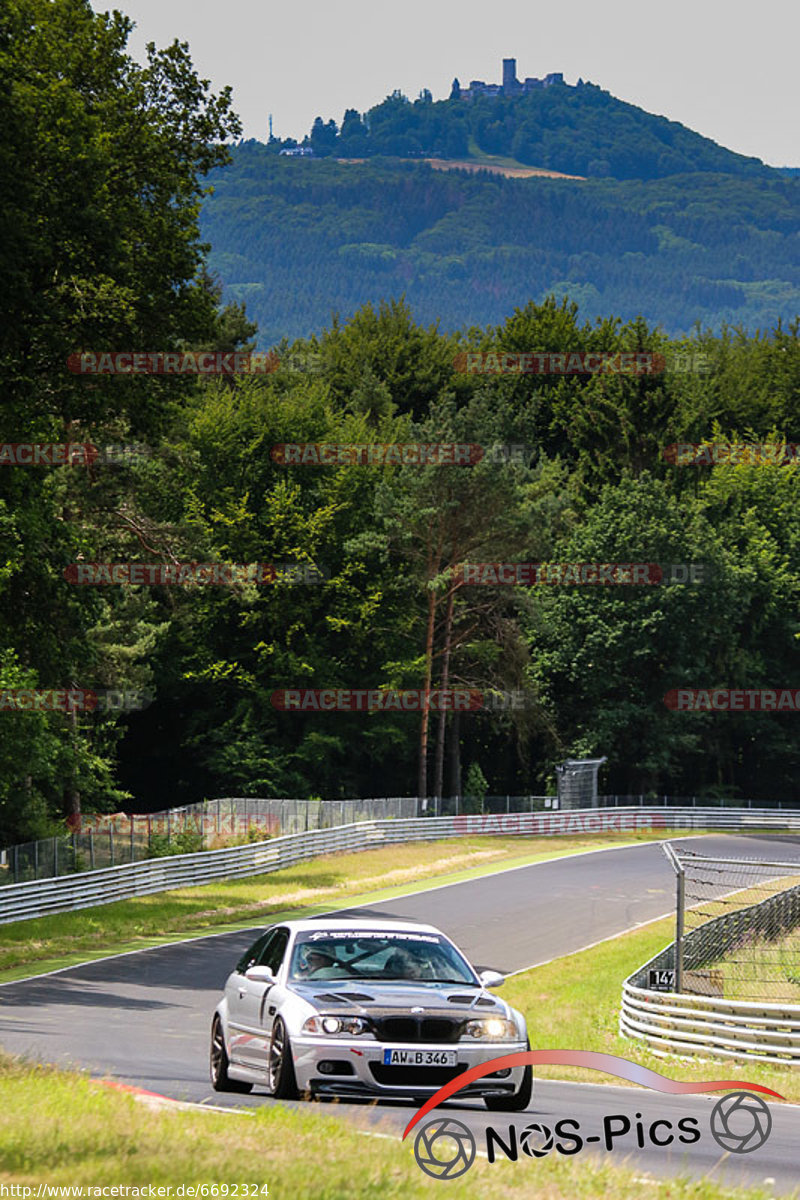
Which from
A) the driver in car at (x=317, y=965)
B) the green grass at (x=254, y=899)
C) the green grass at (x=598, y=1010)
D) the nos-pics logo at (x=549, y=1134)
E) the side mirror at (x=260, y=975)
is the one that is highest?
A: the driver in car at (x=317, y=965)

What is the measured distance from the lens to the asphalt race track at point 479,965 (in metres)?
11.7

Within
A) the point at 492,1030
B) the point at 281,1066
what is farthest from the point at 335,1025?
the point at 492,1030

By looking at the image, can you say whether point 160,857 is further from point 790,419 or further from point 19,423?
point 790,419

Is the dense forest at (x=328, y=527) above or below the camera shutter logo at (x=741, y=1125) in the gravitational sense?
above

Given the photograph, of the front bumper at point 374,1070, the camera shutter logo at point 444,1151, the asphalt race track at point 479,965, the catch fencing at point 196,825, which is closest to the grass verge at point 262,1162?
the camera shutter logo at point 444,1151

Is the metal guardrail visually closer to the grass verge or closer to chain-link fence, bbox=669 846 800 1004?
chain-link fence, bbox=669 846 800 1004

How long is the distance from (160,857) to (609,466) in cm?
4729

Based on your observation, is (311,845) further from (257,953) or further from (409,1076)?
(409,1076)

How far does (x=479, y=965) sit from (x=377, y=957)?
776 inches

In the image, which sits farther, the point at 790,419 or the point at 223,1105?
the point at 790,419

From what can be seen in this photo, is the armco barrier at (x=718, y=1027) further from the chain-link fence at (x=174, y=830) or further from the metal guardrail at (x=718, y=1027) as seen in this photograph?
the chain-link fence at (x=174, y=830)

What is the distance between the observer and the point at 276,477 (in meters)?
73.7

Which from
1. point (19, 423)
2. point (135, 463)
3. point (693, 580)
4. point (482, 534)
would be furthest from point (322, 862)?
point (693, 580)

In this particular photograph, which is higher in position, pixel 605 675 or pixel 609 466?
pixel 609 466
